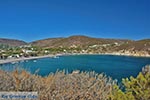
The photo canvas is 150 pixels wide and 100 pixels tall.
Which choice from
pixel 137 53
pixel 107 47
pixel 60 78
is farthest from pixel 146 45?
pixel 60 78

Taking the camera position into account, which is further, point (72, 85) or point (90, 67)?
point (90, 67)

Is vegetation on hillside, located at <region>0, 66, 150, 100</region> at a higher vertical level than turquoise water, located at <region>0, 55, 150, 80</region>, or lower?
higher

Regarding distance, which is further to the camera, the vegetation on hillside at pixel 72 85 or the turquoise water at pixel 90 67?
the turquoise water at pixel 90 67

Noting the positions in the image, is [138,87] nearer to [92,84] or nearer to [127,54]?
A: [92,84]

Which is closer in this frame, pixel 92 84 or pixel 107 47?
pixel 92 84

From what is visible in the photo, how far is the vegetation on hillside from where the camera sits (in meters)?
6.07

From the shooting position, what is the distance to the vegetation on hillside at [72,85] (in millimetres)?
6066

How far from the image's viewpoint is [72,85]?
6.87 meters

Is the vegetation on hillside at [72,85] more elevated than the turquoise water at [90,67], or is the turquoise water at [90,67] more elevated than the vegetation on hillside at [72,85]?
the vegetation on hillside at [72,85]

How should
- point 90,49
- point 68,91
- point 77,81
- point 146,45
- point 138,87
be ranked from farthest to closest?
point 90,49
point 146,45
point 77,81
point 68,91
point 138,87

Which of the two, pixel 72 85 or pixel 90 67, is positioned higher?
pixel 72 85

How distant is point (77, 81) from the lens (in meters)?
7.01

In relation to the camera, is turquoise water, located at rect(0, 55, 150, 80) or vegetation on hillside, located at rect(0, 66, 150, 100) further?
turquoise water, located at rect(0, 55, 150, 80)

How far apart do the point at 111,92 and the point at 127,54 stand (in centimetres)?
14907
